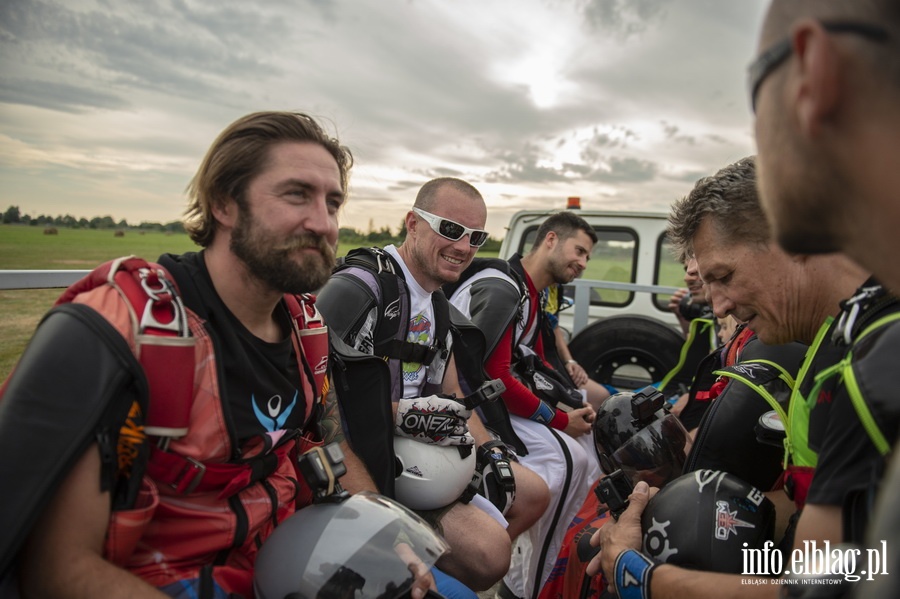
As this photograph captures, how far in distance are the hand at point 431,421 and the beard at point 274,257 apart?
94 centimetres

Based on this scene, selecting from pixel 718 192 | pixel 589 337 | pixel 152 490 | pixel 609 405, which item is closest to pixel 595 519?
pixel 609 405

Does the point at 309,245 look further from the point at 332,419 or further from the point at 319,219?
the point at 332,419

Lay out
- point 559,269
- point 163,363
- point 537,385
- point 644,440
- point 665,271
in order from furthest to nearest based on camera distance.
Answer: point 665,271, point 559,269, point 537,385, point 644,440, point 163,363

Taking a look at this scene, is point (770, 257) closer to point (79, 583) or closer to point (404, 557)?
point (404, 557)

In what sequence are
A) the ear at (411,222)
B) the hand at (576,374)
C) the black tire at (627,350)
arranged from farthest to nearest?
the black tire at (627,350), the hand at (576,374), the ear at (411,222)

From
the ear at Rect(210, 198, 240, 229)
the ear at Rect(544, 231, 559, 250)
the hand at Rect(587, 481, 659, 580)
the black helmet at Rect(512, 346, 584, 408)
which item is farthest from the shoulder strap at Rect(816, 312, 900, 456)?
the ear at Rect(544, 231, 559, 250)

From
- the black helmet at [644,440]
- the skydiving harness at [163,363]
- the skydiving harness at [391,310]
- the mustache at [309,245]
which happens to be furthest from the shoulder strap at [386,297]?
the skydiving harness at [163,363]

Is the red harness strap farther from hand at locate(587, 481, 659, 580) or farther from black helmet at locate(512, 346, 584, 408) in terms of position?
black helmet at locate(512, 346, 584, 408)

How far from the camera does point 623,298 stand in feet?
22.2

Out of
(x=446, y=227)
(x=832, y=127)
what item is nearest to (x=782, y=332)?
(x=832, y=127)

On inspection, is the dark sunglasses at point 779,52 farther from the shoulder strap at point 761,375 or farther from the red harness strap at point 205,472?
the red harness strap at point 205,472

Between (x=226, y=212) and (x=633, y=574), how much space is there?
1.95 m

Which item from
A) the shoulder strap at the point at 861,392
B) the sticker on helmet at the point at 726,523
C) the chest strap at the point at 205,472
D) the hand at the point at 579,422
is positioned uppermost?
the shoulder strap at the point at 861,392

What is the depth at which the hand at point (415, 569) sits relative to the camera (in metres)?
1.73
